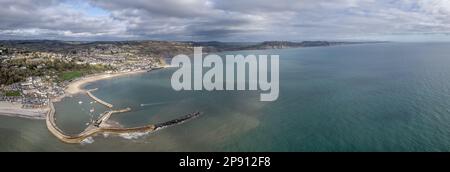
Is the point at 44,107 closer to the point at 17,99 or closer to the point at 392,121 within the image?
the point at 17,99

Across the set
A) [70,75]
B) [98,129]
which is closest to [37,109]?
[98,129]

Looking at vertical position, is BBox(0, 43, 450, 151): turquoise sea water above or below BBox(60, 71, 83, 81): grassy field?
below

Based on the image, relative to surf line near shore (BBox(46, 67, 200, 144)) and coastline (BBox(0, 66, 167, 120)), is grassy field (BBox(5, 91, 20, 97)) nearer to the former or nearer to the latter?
coastline (BBox(0, 66, 167, 120))

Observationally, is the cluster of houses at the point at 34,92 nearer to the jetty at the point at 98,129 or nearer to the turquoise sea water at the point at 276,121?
the turquoise sea water at the point at 276,121

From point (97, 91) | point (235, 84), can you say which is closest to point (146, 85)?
Answer: point (97, 91)

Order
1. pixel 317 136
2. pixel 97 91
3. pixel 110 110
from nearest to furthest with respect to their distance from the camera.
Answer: pixel 317 136, pixel 110 110, pixel 97 91

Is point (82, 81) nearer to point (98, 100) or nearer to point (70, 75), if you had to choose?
point (70, 75)

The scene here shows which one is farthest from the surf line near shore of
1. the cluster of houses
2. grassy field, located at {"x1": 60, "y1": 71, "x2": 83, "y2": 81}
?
grassy field, located at {"x1": 60, "y1": 71, "x2": 83, "y2": 81}
